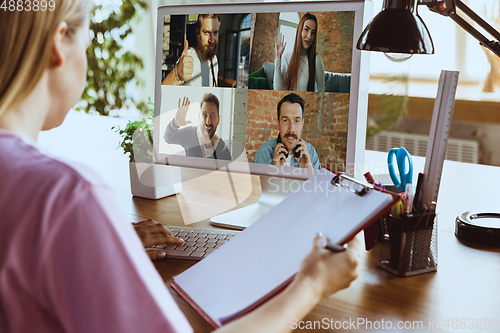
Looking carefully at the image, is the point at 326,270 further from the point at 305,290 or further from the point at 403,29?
the point at 403,29

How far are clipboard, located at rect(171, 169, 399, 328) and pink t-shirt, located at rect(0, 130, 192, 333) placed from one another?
0.20m

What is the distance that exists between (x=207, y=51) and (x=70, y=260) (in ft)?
2.53

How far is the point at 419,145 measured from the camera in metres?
3.31

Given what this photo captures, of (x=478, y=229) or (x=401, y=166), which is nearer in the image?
(x=401, y=166)

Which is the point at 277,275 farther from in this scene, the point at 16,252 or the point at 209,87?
the point at 209,87

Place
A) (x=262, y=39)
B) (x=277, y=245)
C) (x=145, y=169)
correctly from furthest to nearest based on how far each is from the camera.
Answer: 1. (x=145, y=169)
2. (x=262, y=39)
3. (x=277, y=245)

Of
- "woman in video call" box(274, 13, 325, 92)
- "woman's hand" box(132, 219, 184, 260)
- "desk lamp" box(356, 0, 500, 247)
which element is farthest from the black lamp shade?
"woman's hand" box(132, 219, 184, 260)

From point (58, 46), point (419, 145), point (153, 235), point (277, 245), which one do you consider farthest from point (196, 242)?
point (419, 145)

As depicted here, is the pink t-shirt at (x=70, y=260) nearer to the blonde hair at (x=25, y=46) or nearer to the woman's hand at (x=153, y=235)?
the blonde hair at (x=25, y=46)

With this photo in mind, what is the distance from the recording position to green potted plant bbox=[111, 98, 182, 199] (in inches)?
48.3

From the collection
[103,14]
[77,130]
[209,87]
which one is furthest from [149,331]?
[103,14]

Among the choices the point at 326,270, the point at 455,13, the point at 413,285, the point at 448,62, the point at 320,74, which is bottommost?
the point at 413,285

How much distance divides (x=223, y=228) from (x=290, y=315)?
21.6 inches

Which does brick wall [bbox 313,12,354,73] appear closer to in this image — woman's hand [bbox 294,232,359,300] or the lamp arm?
the lamp arm
